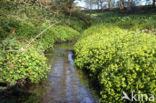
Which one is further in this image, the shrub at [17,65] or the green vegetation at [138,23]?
the green vegetation at [138,23]

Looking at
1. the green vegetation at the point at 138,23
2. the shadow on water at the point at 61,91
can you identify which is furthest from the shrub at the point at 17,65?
the green vegetation at the point at 138,23

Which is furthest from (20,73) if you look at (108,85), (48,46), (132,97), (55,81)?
(48,46)

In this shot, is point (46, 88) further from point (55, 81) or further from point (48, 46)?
point (48, 46)

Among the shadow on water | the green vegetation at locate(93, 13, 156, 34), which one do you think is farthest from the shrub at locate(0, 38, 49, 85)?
the green vegetation at locate(93, 13, 156, 34)

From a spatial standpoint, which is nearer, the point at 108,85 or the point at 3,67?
the point at 108,85

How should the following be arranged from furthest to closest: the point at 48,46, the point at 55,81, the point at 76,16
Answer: the point at 76,16
the point at 48,46
the point at 55,81

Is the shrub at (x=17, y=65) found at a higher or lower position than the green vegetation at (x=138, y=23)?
lower

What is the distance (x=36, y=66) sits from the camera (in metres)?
5.27

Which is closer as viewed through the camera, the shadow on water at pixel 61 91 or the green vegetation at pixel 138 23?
the shadow on water at pixel 61 91

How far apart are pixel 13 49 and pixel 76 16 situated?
1054 inches

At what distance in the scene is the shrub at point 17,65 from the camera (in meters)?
4.63

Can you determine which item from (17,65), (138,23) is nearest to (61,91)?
(17,65)

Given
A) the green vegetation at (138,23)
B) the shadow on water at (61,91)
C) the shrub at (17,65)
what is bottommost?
the shadow on water at (61,91)

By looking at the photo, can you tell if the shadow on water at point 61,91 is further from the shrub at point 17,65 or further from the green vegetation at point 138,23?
the green vegetation at point 138,23
